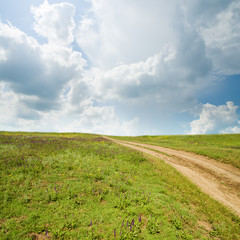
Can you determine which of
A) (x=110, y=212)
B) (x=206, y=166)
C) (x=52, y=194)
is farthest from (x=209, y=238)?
(x=206, y=166)

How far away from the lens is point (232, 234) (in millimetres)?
6426

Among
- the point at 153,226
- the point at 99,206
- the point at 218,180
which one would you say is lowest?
the point at 218,180

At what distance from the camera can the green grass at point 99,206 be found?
5.48 meters

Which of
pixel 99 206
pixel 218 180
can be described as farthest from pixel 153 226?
pixel 218 180

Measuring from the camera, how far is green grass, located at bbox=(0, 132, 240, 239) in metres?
5.48

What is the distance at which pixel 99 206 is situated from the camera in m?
6.85

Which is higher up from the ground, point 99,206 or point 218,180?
point 99,206

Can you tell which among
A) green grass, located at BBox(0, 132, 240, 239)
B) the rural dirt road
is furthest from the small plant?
the rural dirt road

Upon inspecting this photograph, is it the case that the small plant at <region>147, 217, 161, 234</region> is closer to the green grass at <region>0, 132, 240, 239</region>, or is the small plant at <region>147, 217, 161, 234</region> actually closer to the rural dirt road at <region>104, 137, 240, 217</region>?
the green grass at <region>0, 132, 240, 239</region>

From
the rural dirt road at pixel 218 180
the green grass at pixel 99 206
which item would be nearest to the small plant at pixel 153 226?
the green grass at pixel 99 206

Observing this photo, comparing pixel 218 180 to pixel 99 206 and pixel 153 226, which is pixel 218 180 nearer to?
pixel 153 226

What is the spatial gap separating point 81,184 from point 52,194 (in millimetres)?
1773

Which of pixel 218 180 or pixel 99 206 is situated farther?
pixel 218 180

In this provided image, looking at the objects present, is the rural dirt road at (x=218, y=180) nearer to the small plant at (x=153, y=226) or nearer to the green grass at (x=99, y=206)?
the green grass at (x=99, y=206)
